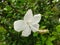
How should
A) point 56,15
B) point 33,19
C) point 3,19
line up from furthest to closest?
point 56,15
point 3,19
point 33,19

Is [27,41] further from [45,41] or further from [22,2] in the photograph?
[22,2]

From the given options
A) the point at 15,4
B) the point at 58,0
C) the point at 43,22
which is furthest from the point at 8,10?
the point at 58,0

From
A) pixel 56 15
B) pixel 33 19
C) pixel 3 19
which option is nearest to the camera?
pixel 33 19

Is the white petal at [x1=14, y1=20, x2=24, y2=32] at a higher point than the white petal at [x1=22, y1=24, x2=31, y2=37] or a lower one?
higher

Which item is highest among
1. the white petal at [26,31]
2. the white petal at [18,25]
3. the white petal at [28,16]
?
the white petal at [28,16]

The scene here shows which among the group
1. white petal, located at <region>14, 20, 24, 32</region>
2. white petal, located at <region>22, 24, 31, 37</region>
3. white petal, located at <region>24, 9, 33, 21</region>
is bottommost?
white petal, located at <region>22, 24, 31, 37</region>

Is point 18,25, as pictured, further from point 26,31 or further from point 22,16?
point 22,16
